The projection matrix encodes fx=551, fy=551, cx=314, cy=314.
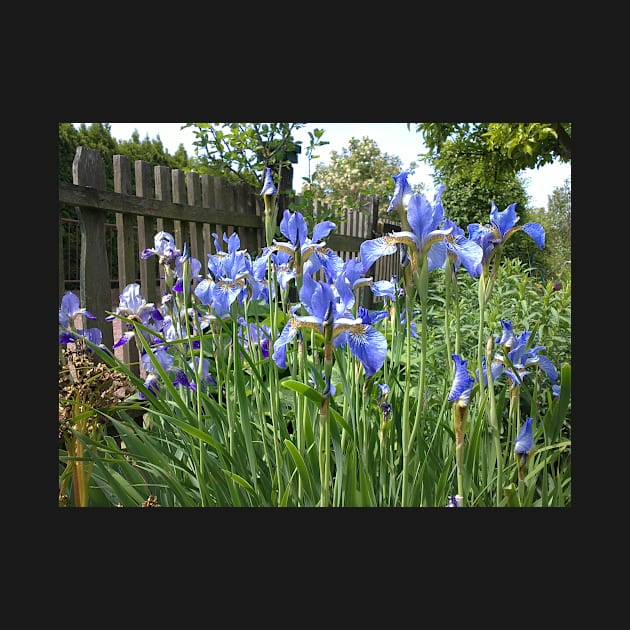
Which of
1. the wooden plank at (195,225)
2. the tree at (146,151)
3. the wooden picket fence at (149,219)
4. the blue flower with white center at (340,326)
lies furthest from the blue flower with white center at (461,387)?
the wooden plank at (195,225)

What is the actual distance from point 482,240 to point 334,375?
0.88m

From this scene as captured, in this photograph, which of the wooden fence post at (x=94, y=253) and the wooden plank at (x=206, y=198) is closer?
the wooden fence post at (x=94, y=253)

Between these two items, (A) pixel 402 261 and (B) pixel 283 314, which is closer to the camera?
(A) pixel 402 261

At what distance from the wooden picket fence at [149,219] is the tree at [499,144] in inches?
21.9

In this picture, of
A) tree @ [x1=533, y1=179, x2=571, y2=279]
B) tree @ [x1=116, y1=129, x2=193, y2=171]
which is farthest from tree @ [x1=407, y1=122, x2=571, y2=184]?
tree @ [x1=116, y1=129, x2=193, y2=171]

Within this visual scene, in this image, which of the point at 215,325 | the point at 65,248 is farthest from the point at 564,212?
the point at 65,248

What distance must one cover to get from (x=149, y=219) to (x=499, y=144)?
1.88 m

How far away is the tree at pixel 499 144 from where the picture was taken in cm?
212

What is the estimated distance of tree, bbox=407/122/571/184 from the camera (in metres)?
2.12

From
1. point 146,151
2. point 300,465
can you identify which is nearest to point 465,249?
point 300,465

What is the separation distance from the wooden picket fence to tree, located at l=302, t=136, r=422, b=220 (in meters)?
0.14

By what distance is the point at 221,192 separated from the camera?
3523 mm

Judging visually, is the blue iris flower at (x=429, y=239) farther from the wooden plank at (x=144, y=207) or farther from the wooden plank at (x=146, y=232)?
the wooden plank at (x=146, y=232)

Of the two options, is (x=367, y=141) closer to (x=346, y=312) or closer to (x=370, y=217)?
(x=346, y=312)
